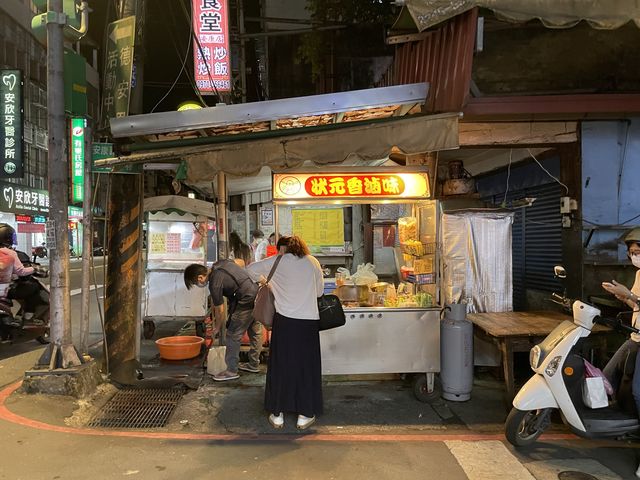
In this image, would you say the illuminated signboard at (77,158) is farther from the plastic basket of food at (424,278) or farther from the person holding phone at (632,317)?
the person holding phone at (632,317)

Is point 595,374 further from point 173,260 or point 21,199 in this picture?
point 21,199

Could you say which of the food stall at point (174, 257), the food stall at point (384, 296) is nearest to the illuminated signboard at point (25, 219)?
the food stall at point (174, 257)

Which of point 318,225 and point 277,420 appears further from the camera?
point 318,225

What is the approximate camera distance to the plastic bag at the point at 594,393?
13.8 ft

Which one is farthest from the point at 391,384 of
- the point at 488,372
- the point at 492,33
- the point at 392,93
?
the point at 492,33

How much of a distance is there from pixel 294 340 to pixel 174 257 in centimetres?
536

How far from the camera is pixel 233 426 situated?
197 inches

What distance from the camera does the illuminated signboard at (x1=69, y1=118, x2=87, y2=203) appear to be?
6238 millimetres

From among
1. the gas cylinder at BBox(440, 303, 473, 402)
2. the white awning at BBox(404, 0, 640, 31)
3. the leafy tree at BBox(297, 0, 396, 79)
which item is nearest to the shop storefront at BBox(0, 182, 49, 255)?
the leafy tree at BBox(297, 0, 396, 79)

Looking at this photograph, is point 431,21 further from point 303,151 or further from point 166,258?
point 166,258

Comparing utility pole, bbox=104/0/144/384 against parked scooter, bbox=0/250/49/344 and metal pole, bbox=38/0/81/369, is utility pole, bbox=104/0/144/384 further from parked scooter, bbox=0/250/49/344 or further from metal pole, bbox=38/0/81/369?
parked scooter, bbox=0/250/49/344

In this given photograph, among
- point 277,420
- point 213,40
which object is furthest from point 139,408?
point 213,40

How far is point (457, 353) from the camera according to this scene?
553 cm

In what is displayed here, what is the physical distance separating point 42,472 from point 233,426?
1767mm
